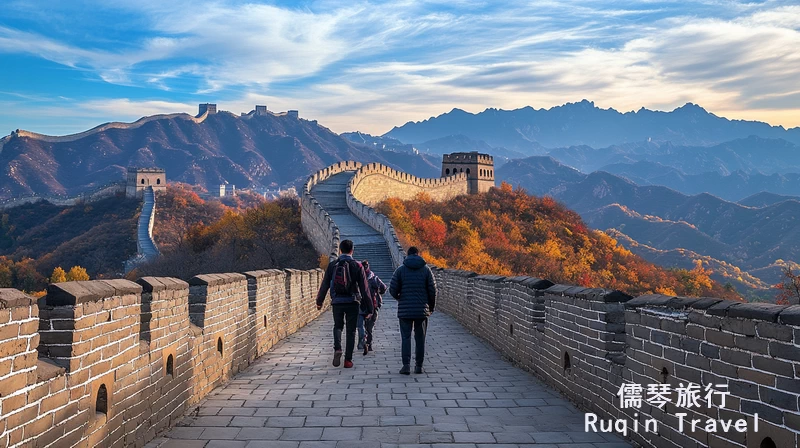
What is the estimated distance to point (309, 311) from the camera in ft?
48.1

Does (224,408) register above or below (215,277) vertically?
below

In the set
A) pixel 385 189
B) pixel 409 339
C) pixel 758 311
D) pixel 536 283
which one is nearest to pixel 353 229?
pixel 385 189

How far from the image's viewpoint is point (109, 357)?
13.8 ft

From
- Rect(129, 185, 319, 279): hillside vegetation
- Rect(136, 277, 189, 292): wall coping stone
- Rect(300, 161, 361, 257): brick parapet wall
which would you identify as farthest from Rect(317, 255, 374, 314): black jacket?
Rect(129, 185, 319, 279): hillside vegetation

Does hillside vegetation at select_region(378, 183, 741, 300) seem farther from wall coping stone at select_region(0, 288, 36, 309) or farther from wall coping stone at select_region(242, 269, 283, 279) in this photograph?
wall coping stone at select_region(0, 288, 36, 309)

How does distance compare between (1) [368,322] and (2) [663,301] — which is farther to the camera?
(1) [368,322]

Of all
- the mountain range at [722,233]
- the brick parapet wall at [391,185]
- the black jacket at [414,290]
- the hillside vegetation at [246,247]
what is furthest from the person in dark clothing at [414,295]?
the mountain range at [722,233]

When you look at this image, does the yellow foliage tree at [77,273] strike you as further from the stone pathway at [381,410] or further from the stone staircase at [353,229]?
the stone pathway at [381,410]

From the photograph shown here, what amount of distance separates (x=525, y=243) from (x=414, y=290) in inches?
2055

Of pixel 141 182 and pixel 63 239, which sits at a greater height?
pixel 141 182

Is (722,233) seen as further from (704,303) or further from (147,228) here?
(704,303)

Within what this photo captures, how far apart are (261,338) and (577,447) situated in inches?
203

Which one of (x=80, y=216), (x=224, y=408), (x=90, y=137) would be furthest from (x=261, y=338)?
(x=90, y=137)

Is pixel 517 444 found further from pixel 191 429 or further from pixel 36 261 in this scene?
pixel 36 261
